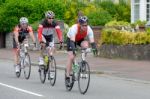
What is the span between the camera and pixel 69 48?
14180mm

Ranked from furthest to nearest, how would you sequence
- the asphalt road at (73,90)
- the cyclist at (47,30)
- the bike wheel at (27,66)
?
the bike wheel at (27,66) → the cyclist at (47,30) → the asphalt road at (73,90)

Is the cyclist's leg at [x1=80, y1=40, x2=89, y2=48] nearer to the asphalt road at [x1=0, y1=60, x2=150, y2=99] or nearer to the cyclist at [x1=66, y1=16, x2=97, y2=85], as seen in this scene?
the cyclist at [x1=66, y1=16, x2=97, y2=85]

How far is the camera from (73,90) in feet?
49.1

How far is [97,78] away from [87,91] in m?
3.76

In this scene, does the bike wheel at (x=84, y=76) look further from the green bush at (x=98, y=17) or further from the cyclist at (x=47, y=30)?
the green bush at (x=98, y=17)

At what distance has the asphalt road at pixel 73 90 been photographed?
1389 centimetres

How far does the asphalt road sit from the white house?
1686 cm

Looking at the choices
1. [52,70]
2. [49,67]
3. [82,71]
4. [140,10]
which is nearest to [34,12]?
[140,10]

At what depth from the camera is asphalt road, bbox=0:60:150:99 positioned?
13891 millimetres

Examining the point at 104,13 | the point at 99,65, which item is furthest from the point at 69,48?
the point at 104,13

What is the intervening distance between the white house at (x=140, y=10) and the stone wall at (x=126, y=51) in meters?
9.88

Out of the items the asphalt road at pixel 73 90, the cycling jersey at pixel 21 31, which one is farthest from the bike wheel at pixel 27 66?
the cycling jersey at pixel 21 31

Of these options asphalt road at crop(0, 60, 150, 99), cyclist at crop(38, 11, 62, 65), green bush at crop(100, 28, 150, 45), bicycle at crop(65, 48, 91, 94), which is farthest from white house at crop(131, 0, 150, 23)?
bicycle at crop(65, 48, 91, 94)

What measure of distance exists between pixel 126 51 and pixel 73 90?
9621 millimetres
